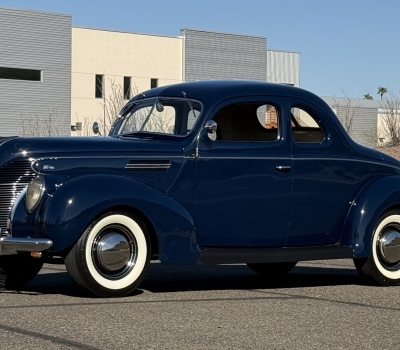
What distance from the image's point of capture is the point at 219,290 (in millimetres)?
8906

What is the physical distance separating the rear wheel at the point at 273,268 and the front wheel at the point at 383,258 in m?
1.07

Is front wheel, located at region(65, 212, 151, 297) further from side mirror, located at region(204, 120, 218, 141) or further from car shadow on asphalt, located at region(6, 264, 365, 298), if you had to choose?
side mirror, located at region(204, 120, 218, 141)

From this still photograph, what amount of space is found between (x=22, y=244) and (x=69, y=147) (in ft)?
3.12

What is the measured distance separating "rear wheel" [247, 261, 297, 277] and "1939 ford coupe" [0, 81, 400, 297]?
1.11m

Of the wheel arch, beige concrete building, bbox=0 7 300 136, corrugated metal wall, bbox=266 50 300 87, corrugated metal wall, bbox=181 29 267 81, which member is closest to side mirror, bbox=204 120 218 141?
the wheel arch

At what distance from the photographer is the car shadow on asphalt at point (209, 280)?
29.5 feet

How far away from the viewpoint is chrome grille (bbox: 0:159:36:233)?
26.9ft

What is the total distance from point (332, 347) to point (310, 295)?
2.66m

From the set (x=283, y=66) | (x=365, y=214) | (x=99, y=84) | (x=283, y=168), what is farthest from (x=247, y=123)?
(x=283, y=66)

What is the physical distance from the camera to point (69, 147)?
8.25m

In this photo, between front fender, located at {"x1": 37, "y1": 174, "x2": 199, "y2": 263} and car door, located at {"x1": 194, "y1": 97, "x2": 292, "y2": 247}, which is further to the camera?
car door, located at {"x1": 194, "y1": 97, "x2": 292, "y2": 247}

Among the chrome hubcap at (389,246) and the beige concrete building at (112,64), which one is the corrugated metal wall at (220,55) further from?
the chrome hubcap at (389,246)

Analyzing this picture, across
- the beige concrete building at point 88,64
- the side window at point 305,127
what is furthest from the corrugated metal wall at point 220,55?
the side window at point 305,127

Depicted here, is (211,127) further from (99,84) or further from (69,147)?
(99,84)
